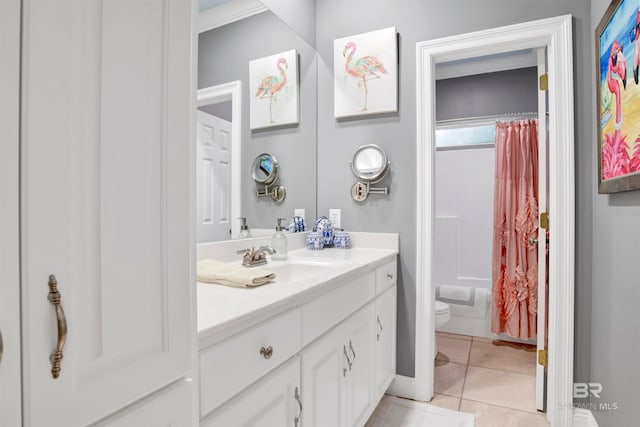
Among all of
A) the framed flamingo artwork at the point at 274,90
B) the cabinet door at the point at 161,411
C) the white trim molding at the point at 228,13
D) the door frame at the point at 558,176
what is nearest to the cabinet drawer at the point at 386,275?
the door frame at the point at 558,176

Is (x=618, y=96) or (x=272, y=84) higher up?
(x=272, y=84)

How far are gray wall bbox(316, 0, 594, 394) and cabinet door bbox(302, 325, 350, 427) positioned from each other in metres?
0.90

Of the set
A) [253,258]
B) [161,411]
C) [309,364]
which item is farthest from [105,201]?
[253,258]

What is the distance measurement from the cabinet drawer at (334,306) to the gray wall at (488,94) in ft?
8.31

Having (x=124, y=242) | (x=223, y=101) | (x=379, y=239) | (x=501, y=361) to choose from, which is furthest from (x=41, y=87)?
(x=501, y=361)

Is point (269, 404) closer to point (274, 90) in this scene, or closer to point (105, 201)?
point (105, 201)

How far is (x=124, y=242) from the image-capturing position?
1.79ft

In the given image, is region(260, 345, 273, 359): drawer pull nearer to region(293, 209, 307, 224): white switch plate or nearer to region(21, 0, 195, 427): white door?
region(21, 0, 195, 427): white door

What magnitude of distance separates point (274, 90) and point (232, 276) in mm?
1377

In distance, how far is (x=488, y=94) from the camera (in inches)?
134

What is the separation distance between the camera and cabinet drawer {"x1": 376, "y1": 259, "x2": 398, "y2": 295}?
1.83 metres

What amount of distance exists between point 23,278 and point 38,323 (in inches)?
2.4

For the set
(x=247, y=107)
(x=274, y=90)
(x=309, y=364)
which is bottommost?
(x=309, y=364)

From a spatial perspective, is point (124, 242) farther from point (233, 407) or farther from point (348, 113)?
point (348, 113)
